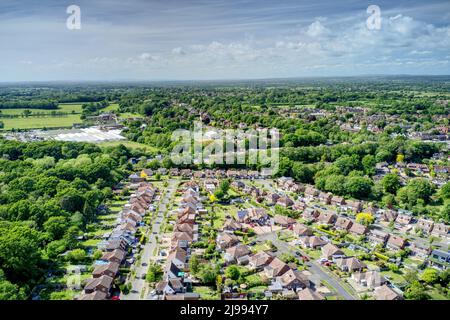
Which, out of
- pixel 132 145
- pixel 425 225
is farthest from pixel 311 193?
pixel 132 145

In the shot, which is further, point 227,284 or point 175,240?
point 175,240

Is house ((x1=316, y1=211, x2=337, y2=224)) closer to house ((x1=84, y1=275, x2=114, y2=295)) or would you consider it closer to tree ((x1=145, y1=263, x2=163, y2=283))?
tree ((x1=145, y1=263, x2=163, y2=283))

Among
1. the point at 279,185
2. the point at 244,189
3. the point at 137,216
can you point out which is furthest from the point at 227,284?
the point at 279,185

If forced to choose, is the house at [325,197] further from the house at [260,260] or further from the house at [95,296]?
the house at [95,296]

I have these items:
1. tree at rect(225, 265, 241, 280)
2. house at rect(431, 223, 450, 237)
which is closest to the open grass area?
tree at rect(225, 265, 241, 280)

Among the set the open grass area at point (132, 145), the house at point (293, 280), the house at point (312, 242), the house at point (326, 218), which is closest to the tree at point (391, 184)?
the house at point (326, 218)

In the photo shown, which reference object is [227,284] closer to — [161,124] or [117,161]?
[117,161]

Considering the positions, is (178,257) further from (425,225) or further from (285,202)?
(425,225)
